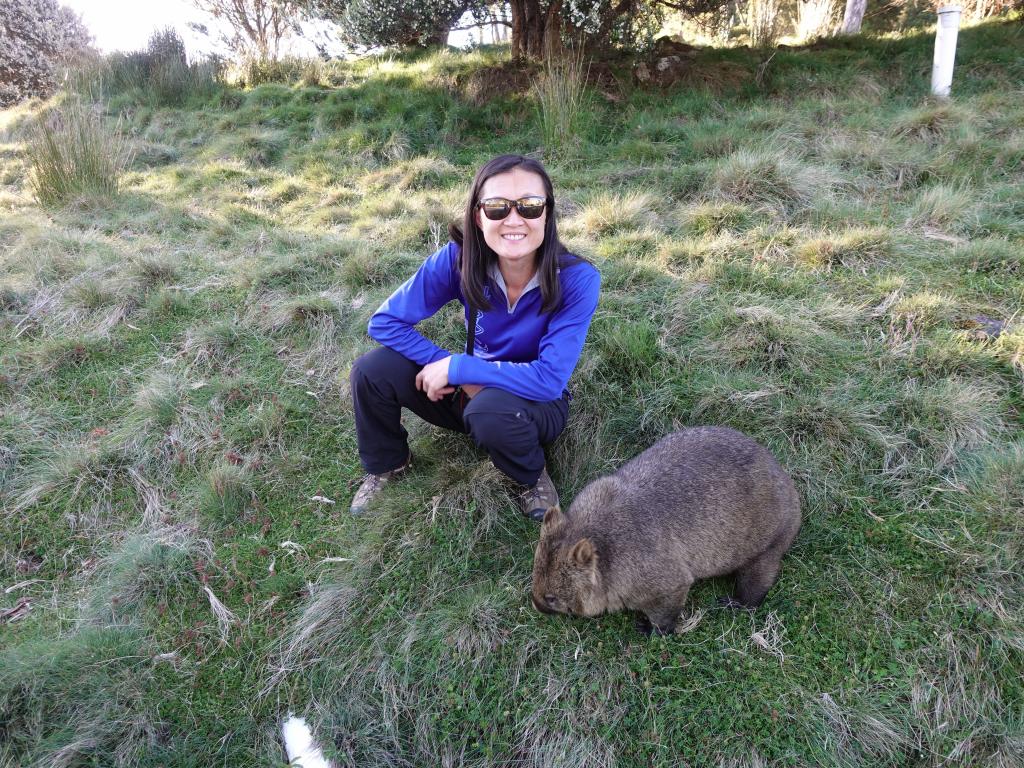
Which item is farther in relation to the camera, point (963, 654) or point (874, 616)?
point (874, 616)

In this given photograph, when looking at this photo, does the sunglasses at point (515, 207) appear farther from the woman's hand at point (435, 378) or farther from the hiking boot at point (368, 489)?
the hiking boot at point (368, 489)

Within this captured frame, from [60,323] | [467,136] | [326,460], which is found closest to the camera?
[326,460]

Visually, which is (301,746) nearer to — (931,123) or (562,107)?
(562,107)

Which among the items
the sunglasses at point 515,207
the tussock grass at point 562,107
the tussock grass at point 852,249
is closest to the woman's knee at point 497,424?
the sunglasses at point 515,207

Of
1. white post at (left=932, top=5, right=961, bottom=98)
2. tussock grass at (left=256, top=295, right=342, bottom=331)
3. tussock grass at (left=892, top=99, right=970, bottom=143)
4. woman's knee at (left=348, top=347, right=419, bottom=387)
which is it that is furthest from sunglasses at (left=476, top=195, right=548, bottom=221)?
white post at (left=932, top=5, right=961, bottom=98)

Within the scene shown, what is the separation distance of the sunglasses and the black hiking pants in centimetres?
78

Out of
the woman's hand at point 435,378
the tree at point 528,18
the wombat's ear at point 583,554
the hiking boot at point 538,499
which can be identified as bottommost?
the hiking boot at point 538,499

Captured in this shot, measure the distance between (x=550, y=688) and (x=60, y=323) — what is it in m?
4.45

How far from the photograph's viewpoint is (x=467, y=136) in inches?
306

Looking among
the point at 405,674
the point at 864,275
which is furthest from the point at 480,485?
the point at 864,275

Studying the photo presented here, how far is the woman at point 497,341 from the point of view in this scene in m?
2.71

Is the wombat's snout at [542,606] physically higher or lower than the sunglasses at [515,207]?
lower

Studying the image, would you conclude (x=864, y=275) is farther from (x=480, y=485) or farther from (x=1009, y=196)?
(x=480, y=485)

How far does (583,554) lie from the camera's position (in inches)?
94.4
